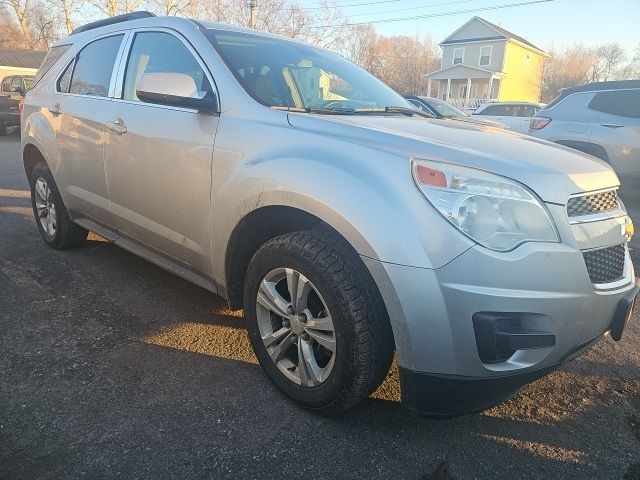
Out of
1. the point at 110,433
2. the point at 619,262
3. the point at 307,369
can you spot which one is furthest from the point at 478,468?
the point at 110,433

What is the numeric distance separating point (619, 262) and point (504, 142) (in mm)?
719

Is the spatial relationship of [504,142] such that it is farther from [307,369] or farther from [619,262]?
[307,369]

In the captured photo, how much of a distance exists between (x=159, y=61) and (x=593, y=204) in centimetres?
263

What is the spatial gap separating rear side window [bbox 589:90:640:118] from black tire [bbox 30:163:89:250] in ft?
24.2

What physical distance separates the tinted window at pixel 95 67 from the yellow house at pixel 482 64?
119 feet

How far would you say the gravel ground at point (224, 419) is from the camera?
79.0 inches

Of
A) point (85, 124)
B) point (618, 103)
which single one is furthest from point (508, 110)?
point (85, 124)

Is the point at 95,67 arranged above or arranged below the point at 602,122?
above

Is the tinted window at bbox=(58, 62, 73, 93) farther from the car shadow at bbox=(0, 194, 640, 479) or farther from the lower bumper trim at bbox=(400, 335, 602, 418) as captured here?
the lower bumper trim at bbox=(400, 335, 602, 418)

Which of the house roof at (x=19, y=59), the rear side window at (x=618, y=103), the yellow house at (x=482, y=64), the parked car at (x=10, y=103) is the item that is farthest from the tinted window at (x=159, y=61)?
the yellow house at (x=482, y=64)

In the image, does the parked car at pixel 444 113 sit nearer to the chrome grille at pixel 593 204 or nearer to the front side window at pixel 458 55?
the chrome grille at pixel 593 204

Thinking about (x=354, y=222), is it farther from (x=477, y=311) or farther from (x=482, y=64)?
(x=482, y=64)

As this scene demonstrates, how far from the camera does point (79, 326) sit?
3.09 metres

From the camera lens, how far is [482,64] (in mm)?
39781
